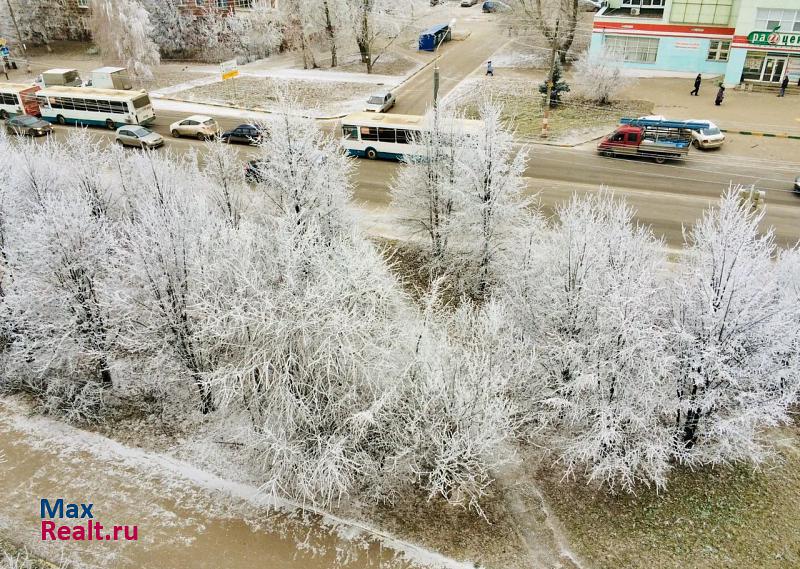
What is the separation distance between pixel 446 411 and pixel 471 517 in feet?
11.8

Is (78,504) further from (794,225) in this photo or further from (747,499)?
(794,225)

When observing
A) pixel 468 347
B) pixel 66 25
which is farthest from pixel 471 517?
pixel 66 25

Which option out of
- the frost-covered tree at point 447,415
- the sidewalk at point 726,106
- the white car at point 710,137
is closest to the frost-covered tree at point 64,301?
the frost-covered tree at point 447,415

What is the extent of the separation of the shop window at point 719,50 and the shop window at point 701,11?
1.50m

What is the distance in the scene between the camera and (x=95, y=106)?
42.5 meters

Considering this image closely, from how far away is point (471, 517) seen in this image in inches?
641

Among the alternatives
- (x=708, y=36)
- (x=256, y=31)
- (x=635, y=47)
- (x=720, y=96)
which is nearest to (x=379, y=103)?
(x=256, y=31)

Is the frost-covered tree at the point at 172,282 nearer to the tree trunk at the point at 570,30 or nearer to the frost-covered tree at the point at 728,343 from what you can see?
the frost-covered tree at the point at 728,343

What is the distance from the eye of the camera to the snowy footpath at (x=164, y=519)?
50.5ft

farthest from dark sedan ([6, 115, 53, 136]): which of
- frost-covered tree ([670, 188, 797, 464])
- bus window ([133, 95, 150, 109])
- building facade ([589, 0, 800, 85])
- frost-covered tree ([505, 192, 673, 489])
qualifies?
building facade ([589, 0, 800, 85])

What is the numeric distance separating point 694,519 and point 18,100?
50747 mm

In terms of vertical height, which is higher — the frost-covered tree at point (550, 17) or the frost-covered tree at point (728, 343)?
the frost-covered tree at point (550, 17)

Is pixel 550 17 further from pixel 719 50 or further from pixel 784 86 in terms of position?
pixel 784 86

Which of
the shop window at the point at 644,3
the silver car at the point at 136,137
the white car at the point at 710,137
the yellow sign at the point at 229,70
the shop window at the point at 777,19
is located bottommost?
the white car at the point at 710,137
